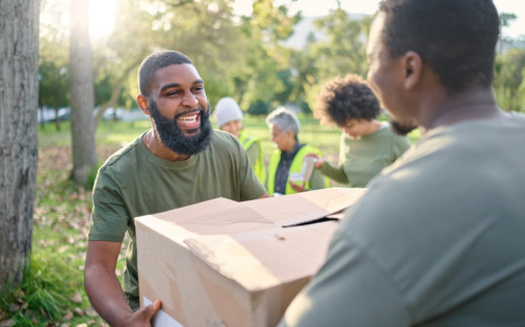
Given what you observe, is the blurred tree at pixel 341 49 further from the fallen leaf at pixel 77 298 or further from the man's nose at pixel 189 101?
the man's nose at pixel 189 101

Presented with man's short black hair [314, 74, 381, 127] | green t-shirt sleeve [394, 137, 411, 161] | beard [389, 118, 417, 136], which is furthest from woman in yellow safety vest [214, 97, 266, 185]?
beard [389, 118, 417, 136]

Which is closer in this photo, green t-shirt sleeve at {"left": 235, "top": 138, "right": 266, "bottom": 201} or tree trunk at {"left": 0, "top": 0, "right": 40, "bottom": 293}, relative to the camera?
green t-shirt sleeve at {"left": 235, "top": 138, "right": 266, "bottom": 201}

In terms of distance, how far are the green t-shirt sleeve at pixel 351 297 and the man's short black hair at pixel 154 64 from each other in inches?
75.1

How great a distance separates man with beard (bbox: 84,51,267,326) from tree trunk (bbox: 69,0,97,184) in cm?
835

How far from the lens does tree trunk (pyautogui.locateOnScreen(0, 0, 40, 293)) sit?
373 centimetres

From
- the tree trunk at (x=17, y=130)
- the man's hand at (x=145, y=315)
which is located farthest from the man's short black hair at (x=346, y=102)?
the man's hand at (x=145, y=315)

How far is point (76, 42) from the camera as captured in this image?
33.2ft

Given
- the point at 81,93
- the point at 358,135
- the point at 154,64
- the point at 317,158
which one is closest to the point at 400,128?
the point at 154,64

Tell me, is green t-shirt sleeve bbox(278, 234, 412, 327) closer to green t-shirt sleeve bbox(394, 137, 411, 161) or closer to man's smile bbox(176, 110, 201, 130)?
man's smile bbox(176, 110, 201, 130)

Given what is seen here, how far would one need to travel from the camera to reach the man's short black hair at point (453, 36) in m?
1.05

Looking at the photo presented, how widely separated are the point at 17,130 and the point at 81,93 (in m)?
6.88

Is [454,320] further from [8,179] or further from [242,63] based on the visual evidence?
[242,63]

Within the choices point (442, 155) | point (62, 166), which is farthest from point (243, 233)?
point (62, 166)

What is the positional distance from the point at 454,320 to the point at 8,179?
377 centimetres
